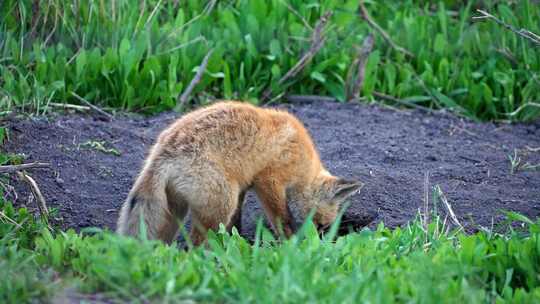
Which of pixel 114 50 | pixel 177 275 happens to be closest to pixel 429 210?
pixel 177 275

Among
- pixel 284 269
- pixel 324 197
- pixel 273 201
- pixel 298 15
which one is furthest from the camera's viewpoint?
pixel 298 15

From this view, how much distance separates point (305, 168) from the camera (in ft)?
22.1

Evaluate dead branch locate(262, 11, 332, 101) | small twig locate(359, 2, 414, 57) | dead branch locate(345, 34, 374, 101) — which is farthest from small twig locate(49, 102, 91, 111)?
small twig locate(359, 2, 414, 57)

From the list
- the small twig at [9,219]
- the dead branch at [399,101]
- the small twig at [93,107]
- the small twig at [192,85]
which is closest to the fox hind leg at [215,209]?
the small twig at [9,219]

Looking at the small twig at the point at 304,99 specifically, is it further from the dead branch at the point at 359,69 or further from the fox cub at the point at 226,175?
the fox cub at the point at 226,175

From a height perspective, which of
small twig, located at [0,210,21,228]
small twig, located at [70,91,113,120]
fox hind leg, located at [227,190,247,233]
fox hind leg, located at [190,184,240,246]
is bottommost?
fox hind leg, located at [227,190,247,233]

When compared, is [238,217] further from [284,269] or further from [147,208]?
[284,269]

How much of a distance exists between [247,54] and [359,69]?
117 centimetres

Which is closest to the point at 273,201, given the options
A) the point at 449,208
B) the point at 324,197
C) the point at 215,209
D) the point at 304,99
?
the point at 324,197

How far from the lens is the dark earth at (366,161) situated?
22.5 ft

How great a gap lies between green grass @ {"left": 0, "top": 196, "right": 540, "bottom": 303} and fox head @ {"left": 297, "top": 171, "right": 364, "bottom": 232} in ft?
2.92

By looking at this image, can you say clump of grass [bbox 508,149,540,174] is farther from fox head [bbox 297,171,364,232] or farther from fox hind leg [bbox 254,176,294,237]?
fox hind leg [bbox 254,176,294,237]

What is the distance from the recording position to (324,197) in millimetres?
6859

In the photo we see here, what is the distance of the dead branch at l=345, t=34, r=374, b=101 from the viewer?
9.17 m
